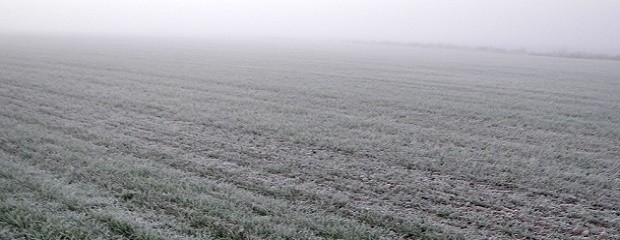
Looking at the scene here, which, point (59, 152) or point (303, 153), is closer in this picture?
point (59, 152)

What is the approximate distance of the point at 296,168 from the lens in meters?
5.31

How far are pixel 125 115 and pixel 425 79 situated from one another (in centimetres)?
1203

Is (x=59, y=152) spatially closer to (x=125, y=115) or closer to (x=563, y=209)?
(x=125, y=115)

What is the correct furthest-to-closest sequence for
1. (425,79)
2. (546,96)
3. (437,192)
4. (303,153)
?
(425,79) → (546,96) → (303,153) → (437,192)

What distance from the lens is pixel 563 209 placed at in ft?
14.6

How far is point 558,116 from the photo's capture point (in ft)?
31.4

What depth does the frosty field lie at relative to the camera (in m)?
3.84

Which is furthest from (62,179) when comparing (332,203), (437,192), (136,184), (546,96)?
(546,96)

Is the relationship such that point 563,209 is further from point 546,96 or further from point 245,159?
point 546,96

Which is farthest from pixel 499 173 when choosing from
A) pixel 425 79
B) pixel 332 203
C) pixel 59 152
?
pixel 425 79

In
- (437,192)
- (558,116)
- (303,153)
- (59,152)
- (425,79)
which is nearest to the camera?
(437,192)

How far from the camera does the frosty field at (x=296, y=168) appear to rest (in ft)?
12.6

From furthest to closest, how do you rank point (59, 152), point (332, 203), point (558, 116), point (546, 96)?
1. point (546, 96)
2. point (558, 116)
3. point (59, 152)
4. point (332, 203)

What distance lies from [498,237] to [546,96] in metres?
Answer: 10.6
